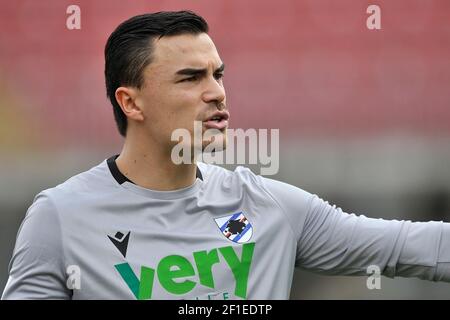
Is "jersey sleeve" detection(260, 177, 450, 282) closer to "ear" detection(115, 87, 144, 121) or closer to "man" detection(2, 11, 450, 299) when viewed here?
"man" detection(2, 11, 450, 299)

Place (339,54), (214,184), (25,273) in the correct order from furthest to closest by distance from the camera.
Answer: (339,54) → (214,184) → (25,273)

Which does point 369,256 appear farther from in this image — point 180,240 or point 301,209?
point 180,240

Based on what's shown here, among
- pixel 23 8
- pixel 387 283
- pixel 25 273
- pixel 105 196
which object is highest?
pixel 23 8

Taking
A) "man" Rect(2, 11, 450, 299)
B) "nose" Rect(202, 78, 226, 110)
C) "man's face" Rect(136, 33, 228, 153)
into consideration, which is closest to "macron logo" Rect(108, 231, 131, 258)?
"man" Rect(2, 11, 450, 299)

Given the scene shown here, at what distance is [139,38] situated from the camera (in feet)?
7.11

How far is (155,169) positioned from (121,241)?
22 cm

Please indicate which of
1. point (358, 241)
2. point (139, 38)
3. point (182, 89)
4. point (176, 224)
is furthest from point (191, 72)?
point (358, 241)

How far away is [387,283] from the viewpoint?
4.50m

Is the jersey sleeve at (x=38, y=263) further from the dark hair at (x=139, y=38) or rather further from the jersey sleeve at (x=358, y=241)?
the jersey sleeve at (x=358, y=241)

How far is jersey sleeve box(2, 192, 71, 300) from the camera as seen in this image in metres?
1.93

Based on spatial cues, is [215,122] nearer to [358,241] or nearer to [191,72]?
[191,72]
